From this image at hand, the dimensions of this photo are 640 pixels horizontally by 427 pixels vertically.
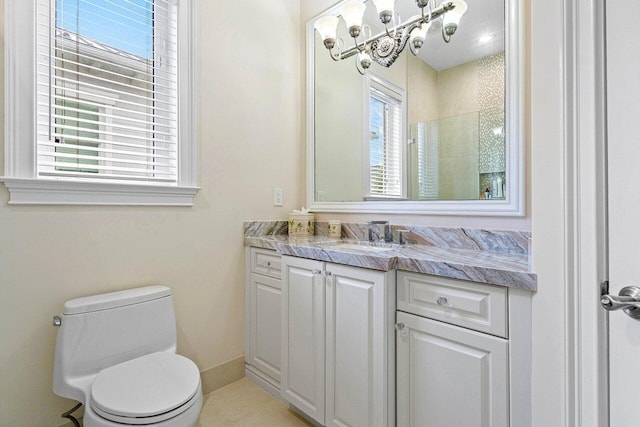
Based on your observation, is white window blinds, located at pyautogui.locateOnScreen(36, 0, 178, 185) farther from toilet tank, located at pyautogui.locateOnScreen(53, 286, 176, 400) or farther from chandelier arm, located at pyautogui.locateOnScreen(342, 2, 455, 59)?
chandelier arm, located at pyautogui.locateOnScreen(342, 2, 455, 59)

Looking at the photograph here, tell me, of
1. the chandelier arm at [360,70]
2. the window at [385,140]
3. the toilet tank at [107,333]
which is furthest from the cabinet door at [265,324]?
the chandelier arm at [360,70]

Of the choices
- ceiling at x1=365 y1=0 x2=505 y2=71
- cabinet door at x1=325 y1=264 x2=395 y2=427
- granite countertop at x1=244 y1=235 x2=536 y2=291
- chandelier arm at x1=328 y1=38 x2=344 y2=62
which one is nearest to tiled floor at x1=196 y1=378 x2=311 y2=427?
cabinet door at x1=325 y1=264 x2=395 y2=427

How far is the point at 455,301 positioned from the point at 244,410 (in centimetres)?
131

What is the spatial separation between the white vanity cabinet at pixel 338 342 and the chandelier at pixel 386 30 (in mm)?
1283

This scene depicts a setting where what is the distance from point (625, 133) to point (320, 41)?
76.9 inches

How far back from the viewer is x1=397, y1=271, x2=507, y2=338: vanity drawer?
40.5 inches

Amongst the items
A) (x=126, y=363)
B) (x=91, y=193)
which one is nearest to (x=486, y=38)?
(x=91, y=193)

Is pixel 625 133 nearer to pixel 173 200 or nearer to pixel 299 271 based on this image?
pixel 299 271

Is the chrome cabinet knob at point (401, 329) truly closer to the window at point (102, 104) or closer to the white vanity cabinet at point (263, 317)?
the white vanity cabinet at point (263, 317)

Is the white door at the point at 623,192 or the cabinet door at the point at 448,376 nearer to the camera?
the white door at the point at 623,192

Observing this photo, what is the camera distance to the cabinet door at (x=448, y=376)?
1025mm

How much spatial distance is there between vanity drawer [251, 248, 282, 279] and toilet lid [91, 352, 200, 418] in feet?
2.08

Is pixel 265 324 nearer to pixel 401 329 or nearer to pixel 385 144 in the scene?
pixel 401 329

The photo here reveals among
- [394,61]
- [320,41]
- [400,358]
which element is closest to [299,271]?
[400,358]
